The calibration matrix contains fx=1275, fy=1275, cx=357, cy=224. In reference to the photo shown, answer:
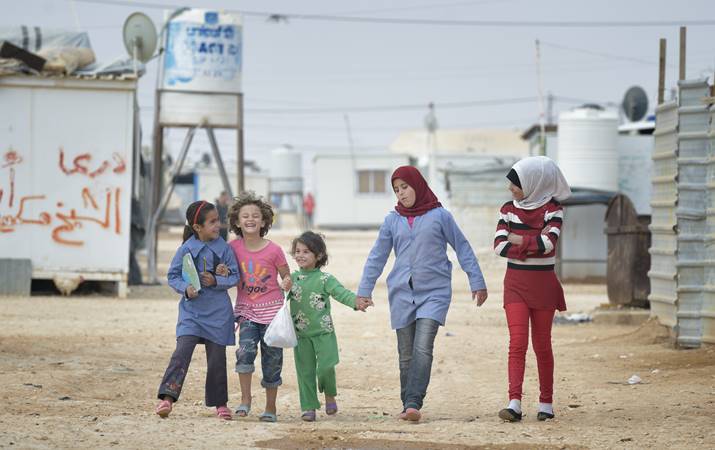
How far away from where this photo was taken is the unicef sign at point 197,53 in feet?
78.6

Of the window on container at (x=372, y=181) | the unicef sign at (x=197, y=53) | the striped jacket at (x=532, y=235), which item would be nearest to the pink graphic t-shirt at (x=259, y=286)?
the striped jacket at (x=532, y=235)

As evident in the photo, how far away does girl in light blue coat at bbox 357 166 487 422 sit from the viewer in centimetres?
834

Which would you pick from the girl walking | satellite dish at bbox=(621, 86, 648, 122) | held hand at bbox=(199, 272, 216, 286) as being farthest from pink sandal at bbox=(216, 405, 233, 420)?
satellite dish at bbox=(621, 86, 648, 122)

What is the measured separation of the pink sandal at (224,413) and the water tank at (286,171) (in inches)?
2412

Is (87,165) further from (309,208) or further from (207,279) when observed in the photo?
(309,208)

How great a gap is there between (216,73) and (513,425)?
55.3 feet

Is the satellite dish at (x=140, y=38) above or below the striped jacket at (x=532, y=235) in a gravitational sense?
above

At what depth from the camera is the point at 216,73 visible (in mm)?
24031

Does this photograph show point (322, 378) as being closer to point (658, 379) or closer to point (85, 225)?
point (658, 379)

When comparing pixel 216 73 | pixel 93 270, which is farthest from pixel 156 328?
pixel 216 73

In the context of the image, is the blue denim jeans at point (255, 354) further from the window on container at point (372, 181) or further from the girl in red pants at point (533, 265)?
the window on container at point (372, 181)

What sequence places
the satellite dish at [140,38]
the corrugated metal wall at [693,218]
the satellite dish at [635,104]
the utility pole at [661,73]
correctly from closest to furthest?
the corrugated metal wall at [693,218], the utility pole at [661,73], the satellite dish at [140,38], the satellite dish at [635,104]

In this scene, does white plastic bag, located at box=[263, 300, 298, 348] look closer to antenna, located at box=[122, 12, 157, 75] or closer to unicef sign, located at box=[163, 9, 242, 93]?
antenna, located at box=[122, 12, 157, 75]

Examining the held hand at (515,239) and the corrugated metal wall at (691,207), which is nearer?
the held hand at (515,239)
